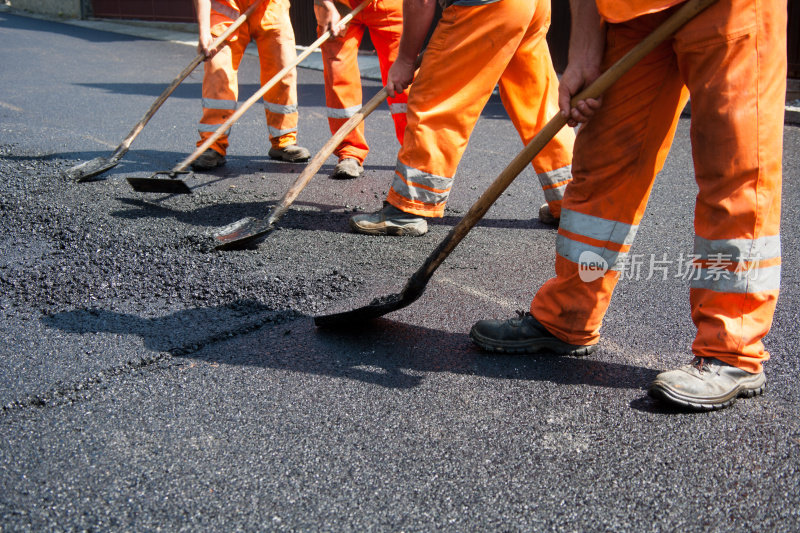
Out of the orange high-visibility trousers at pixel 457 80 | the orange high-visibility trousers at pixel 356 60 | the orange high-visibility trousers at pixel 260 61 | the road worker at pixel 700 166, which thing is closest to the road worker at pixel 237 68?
the orange high-visibility trousers at pixel 260 61

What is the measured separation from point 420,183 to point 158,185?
155cm

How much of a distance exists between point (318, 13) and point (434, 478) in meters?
3.49

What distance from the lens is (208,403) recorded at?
215 centimetres

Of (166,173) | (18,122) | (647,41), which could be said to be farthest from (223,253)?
(18,122)

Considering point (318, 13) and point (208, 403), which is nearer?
point (208, 403)

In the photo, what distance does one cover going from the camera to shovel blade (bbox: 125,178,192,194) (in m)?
3.78

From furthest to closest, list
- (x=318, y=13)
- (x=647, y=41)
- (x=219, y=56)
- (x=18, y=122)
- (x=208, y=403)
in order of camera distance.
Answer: (x=18, y=122) < (x=219, y=56) < (x=318, y=13) < (x=208, y=403) < (x=647, y=41)

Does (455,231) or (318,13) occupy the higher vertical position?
(318,13)

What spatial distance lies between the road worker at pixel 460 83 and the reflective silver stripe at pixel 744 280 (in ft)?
4.82

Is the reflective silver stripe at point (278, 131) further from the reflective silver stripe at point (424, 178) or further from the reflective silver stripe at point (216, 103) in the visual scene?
the reflective silver stripe at point (424, 178)

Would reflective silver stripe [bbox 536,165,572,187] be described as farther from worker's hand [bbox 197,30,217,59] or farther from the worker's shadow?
worker's hand [bbox 197,30,217,59]

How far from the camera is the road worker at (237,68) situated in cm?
471

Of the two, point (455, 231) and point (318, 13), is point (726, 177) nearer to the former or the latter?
point (455, 231)

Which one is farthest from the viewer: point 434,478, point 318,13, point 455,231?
point 318,13
